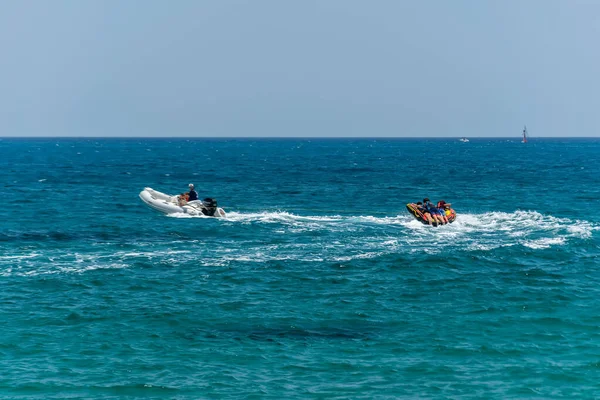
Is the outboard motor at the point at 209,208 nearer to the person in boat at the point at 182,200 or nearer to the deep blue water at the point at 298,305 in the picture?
the deep blue water at the point at 298,305

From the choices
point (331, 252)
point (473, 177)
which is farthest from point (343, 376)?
point (473, 177)

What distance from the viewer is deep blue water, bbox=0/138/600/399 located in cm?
2233

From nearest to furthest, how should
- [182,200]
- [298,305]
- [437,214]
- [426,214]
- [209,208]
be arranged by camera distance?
1. [298,305]
2. [437,214]
3. [426,214]
4. [209,208]
5. [182,200]

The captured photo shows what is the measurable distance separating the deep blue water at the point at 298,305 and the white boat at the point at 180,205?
3.74 feet

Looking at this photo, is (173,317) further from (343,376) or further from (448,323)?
(448,323)

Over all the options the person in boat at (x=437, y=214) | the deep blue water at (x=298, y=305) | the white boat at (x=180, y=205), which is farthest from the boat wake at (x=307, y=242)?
the person in boat at (x=437, y=214)

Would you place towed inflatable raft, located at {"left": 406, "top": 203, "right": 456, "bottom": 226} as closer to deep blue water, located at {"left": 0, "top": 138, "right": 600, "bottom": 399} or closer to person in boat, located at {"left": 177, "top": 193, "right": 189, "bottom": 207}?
deep blue water, located at {"left": 0, "top": 138, "right": 600, "bottom": 399}

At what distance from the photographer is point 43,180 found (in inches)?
3620

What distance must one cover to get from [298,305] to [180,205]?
2885cm

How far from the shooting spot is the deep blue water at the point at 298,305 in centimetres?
2233

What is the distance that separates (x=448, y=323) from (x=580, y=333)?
4770mm

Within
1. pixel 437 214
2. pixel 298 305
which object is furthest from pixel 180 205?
pixel 298 305

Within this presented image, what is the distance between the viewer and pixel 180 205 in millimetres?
57281

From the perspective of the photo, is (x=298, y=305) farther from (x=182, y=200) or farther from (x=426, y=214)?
(x=182, y=200)
